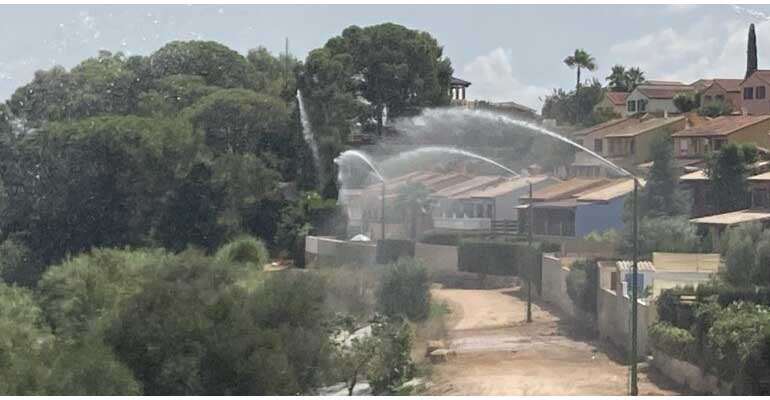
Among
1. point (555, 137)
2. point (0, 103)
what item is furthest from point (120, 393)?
point (0, 103)

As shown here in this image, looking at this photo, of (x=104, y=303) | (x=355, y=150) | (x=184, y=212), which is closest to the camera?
(x=104, y=303)

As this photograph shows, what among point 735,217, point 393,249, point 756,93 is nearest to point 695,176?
point 735,217

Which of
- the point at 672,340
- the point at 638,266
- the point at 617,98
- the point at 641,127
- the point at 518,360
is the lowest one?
the point at 518,360

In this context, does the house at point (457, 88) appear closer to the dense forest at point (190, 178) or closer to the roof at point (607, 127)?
the dense forest at point (190, 178)

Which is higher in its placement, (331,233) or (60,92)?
(60,92)

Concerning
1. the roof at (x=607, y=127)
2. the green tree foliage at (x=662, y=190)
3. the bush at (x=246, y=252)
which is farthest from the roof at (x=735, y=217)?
the roof at (x=607, y=127)

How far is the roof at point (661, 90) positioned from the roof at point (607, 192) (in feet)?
52.2

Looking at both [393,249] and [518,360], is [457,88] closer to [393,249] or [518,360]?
[393,249]

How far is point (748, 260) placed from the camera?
25.4m

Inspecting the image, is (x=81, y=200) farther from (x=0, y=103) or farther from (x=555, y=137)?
(x=555, y=137)

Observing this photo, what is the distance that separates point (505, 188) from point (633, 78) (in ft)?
73.9

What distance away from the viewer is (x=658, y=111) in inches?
2005

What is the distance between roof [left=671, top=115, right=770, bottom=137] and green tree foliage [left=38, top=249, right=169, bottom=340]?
16183 mm

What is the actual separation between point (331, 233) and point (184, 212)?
373cm
